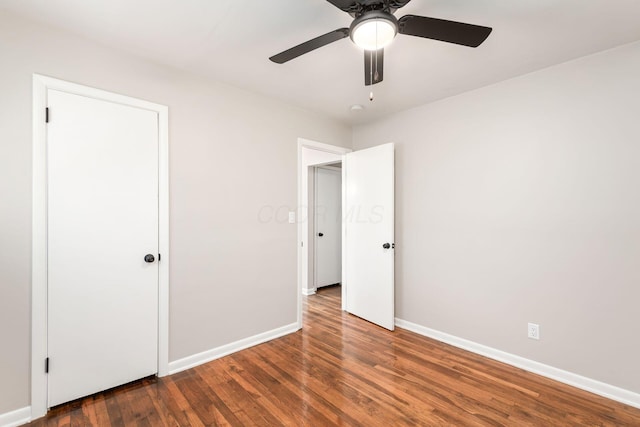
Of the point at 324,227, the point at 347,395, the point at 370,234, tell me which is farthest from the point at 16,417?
the point at 324,227

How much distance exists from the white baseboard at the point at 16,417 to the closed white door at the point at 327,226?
354 cm

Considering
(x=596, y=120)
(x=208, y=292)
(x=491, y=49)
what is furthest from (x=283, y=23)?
(x=596, y=120)

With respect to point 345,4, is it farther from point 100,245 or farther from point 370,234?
point 370,234

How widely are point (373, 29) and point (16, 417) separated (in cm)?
305

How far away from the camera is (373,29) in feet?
4.78

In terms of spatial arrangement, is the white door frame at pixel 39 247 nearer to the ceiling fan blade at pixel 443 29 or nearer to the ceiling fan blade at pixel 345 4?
the ceiling fan blade at pixel 345 4

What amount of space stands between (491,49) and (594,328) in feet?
7.24

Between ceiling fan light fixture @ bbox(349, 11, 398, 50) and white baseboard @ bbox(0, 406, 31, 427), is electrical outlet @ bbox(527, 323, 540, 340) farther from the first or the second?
white baseboard @ bbox(0, 406, 31, 427)

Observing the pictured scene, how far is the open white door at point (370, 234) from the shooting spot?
335cm

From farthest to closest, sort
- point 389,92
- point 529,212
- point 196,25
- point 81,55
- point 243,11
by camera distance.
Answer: point 389,92 < point 529,212 < point 81,55 < point 196,25 < point 243,11

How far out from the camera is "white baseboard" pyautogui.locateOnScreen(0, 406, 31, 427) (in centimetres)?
180

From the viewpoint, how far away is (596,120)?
222 centimetres

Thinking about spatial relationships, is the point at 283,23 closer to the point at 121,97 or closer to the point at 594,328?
the point at 121,97

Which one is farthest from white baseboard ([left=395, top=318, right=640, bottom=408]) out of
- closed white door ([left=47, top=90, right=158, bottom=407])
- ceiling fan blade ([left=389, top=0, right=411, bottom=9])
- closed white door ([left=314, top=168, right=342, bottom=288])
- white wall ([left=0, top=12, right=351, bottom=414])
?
ceiling fan blade ([left=389, top=0, right=411, bottom=9])
